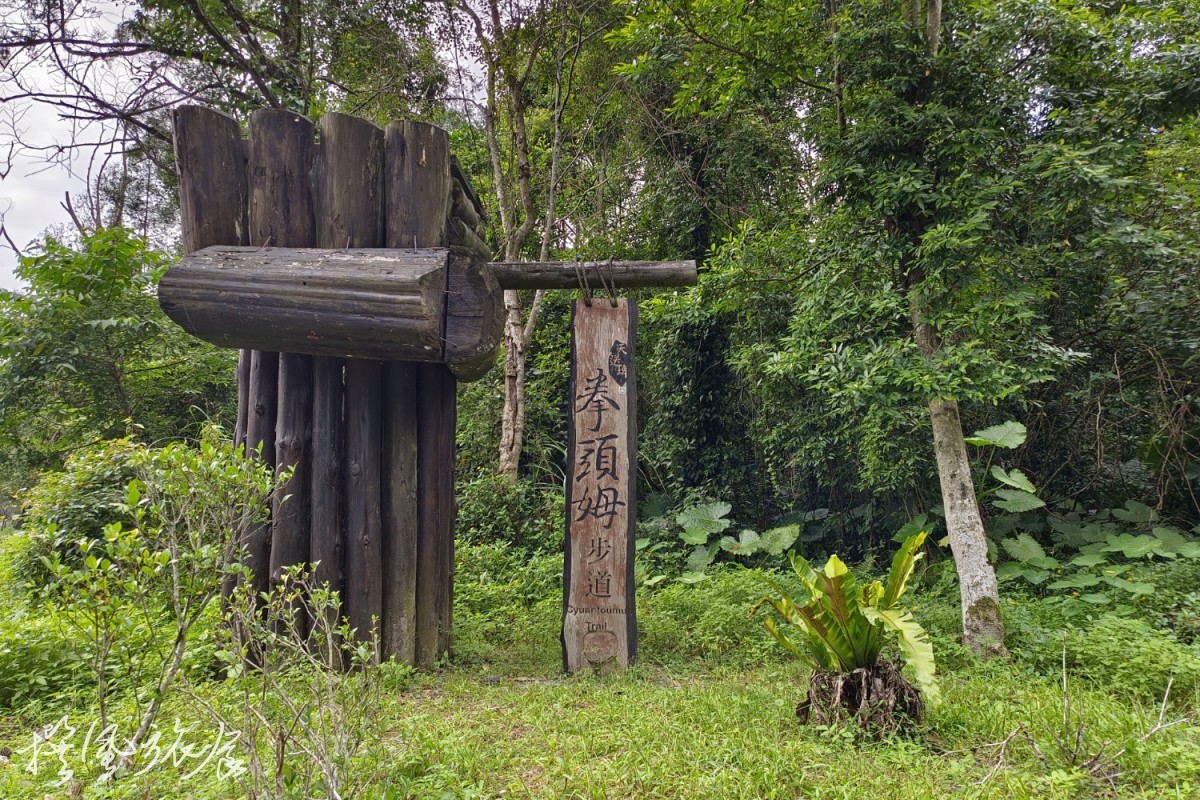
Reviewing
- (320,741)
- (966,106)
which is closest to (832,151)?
(966,106)

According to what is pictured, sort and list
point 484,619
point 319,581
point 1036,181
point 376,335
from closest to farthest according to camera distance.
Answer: point 376,335
point 319,581
point 1036,181
point 484,619

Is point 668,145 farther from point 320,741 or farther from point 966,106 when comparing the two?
point 320,741

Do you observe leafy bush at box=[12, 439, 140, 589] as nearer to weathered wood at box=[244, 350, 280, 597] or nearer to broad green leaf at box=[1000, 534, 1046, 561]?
weathered wood at box=[244, 350, 280, 597]

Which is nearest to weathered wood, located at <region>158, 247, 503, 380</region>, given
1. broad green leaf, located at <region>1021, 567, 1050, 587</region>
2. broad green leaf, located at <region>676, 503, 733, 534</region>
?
broad green leaf, located at <region>676, 503, 733, 534</region>

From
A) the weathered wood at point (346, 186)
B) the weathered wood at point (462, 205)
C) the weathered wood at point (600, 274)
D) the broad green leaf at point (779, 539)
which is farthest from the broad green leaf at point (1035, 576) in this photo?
the weathered wood at point (346, 186)

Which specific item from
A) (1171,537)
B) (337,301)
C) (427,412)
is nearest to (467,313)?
(337,301)

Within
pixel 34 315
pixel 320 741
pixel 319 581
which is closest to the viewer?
pixel 320 741

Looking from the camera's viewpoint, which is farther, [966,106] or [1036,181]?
[1036,181]

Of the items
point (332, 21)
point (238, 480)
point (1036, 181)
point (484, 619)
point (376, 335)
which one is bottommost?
point (484, 619)

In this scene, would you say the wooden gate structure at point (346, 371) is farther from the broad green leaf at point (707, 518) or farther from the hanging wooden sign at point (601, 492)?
the broad green leaf at point (707, 518)

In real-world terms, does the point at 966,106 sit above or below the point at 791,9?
below

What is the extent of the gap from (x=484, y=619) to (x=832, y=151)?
4.50 meters

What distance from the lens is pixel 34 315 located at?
782 cm

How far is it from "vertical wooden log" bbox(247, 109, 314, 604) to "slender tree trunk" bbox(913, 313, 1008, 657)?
4113 mm
